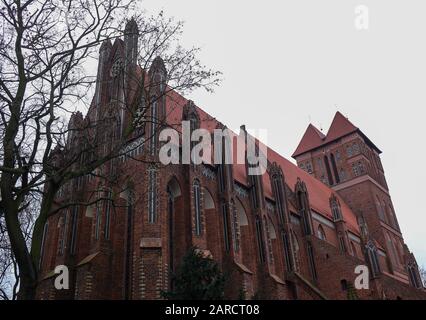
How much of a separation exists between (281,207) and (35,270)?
1636cm

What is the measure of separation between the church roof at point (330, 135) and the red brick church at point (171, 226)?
12.4 m

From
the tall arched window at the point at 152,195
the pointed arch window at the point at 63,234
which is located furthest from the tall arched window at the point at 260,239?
the pointed arch window at the point at 63,234

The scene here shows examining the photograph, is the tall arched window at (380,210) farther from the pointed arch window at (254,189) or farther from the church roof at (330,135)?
the pointed arch window at (254,189)

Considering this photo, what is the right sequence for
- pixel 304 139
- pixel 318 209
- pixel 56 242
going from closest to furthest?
pixel 56 242
pixel 318 209
pixel 304 139

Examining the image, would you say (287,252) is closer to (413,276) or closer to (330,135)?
(413,276)

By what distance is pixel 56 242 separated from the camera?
59.1 feet

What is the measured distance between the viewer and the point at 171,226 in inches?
637

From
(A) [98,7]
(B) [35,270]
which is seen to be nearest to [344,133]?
(A) [98,7]

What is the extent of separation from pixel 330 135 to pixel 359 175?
5.27 metres

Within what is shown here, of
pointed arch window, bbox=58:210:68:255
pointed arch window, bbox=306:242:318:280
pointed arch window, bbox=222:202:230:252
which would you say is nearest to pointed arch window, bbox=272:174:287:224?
pointed arch window, bbox=306:242:318:280

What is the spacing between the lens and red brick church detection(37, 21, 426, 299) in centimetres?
1396

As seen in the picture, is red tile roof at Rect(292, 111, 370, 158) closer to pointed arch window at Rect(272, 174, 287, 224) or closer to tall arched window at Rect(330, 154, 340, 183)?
tall arched window at Rect(330, 154, 340, 183)

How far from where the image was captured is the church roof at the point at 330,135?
41.4 m

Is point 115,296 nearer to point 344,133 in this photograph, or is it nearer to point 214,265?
point 214,265
